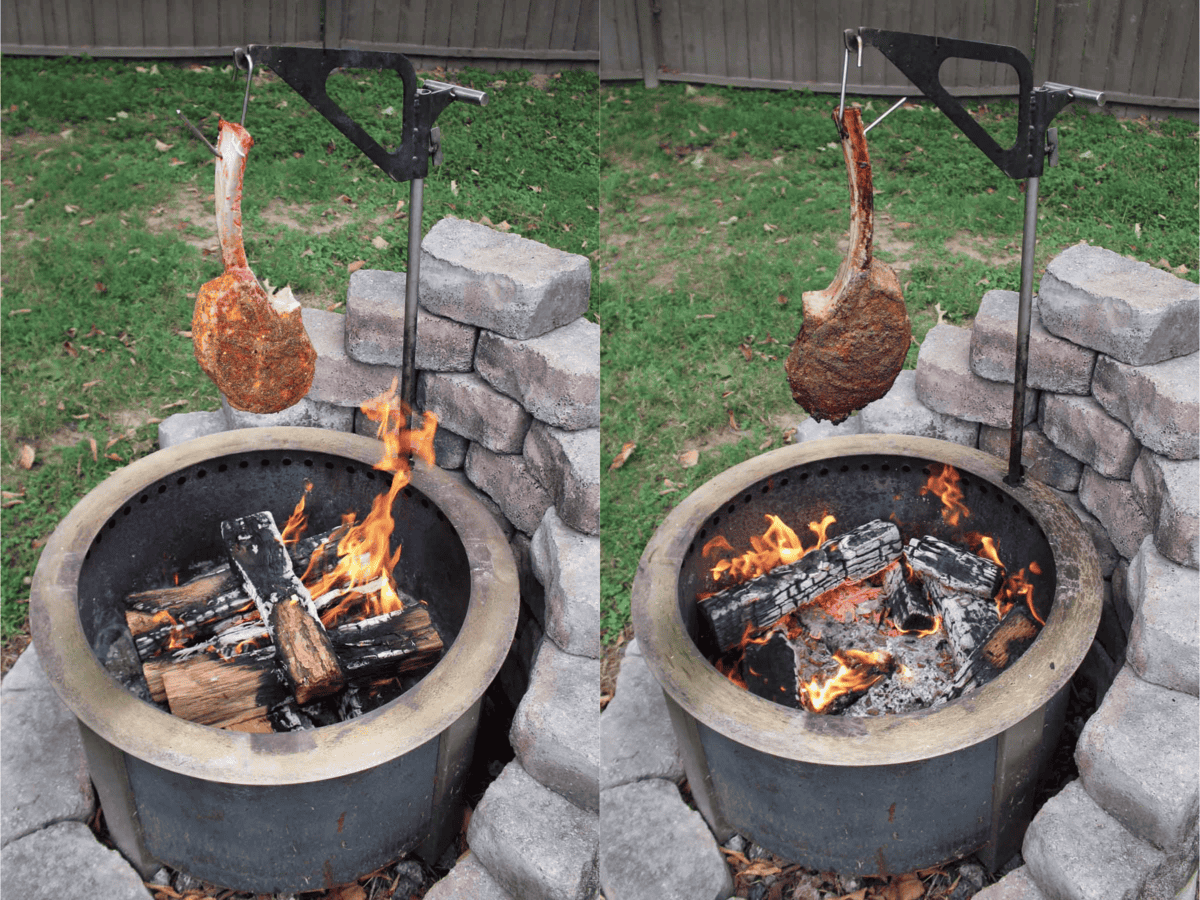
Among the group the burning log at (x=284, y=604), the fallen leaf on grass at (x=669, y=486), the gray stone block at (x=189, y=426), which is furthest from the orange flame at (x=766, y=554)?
the gray stone block at (x=189, y=426)

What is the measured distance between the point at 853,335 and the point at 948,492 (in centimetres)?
106

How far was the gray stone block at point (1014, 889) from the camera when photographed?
246 cm

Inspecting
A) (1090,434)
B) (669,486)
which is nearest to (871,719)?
(1090,434)

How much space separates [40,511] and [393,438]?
165 cm

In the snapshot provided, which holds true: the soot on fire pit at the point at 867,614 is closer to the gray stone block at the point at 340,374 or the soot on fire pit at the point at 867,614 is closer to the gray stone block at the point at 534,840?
the gray stone block at the point at 534,840

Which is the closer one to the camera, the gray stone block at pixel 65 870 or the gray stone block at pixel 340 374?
the gray stone block at pixel 65 870

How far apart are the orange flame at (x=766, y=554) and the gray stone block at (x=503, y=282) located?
899mm

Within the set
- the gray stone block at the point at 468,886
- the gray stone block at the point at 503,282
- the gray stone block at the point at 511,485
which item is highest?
the gray stone block at the point at 503,282

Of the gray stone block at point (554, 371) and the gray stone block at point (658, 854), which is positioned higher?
the gray stone block at point (554, 371)

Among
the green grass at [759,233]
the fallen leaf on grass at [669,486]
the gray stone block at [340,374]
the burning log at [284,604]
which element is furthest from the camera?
the fallen leaf on grass at [669,486]

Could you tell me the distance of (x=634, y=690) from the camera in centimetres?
314

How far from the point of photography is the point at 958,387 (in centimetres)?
325

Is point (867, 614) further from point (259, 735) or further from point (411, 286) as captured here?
point (259, 735)

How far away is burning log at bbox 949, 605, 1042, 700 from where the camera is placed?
2607 millimetres
